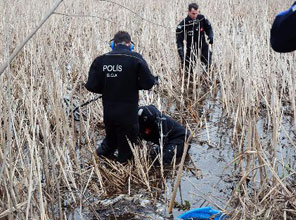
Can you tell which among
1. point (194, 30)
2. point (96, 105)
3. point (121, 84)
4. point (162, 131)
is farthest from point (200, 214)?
point (194, 30)

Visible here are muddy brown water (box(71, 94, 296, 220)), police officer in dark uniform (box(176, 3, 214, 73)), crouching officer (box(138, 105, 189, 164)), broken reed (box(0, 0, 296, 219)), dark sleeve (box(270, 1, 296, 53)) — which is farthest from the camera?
police officer in dark uniform (box(176, 3, 214, 73))

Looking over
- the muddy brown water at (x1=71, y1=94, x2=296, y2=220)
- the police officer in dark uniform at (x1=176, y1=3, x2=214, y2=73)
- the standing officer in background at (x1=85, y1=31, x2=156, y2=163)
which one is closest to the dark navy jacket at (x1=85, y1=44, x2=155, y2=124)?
the standing officer in background at (x1=85, y1=31, x2=156, y2=163)

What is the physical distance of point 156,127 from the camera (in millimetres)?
3854

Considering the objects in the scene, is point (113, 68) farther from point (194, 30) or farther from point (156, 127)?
point (194, 30)

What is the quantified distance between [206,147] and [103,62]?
145 cm

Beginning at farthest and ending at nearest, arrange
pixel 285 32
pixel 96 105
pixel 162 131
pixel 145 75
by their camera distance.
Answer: pixel 96 105, pixel 162 131, pixel 145 75, pixel 285 32

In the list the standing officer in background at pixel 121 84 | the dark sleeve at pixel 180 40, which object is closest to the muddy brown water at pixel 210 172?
the standing officer in background at pixel 121 84

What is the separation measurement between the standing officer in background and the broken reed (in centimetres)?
19

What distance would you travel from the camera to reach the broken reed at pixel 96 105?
7.72 feet

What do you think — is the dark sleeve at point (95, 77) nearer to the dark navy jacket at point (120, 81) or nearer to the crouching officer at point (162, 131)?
the dark navy jacket at point (120, 81)

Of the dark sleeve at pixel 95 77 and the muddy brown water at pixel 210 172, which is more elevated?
the dark sleeve at pixel 95 77

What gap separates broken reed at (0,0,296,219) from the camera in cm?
235

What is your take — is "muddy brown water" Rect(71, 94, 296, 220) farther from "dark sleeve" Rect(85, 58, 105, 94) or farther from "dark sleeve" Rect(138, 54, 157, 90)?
"dark sleeve" Rect(85, 58, 105, 94)

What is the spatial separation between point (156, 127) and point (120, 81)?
0.65m
